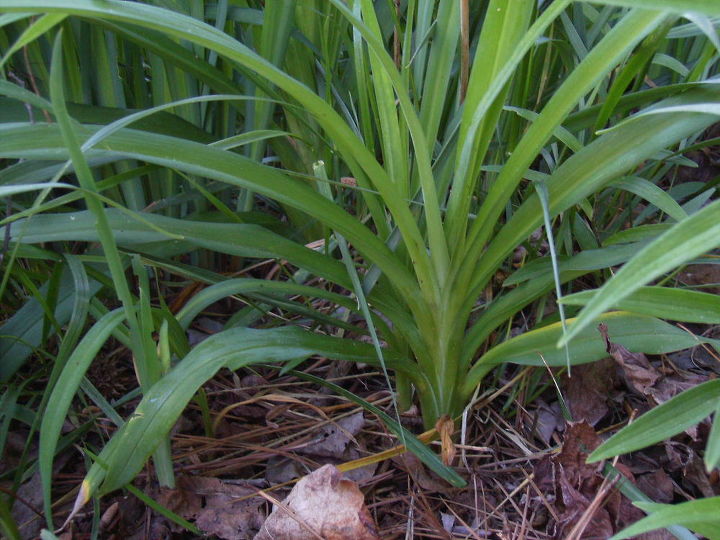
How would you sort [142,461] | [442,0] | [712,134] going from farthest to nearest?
[712,134]
[442,0]
[142,461]

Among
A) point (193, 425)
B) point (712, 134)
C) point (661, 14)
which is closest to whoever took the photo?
point (661, 14)

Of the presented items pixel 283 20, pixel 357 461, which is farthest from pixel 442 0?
pixel 357 461

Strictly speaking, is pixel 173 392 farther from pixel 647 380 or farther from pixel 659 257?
pixel 647 380

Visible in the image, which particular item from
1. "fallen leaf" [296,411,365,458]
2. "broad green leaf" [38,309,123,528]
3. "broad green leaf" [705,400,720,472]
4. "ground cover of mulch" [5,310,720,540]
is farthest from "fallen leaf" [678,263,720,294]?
"broad green leaf" [38,309,123,528]

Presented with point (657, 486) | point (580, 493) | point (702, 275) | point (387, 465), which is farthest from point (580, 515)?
point (702, 275)

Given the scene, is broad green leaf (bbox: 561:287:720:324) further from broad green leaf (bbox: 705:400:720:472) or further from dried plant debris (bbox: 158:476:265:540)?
dried plant debris (bbox: 158:476:265:540)

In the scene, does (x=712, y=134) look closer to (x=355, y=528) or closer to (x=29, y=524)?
(x=355, y=528)

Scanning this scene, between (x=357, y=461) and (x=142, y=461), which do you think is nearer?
(x=142, y=461)
